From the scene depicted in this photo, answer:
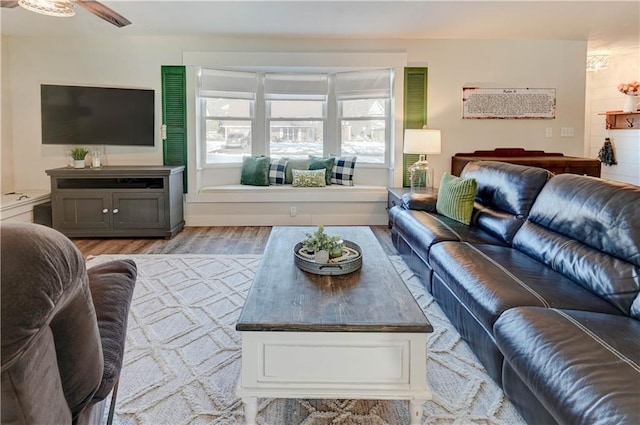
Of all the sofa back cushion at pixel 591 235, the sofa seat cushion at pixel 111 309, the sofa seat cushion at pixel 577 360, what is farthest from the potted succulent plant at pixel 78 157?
the sofa seat cushion at pixel 577 360

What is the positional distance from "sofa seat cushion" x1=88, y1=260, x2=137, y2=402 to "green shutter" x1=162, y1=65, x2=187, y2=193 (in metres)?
3.96

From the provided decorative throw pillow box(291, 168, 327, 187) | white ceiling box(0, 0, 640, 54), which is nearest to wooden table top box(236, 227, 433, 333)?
white ceiling box(0, 0, 640, 54)

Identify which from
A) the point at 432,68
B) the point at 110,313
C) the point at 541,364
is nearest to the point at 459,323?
the point at 541,364

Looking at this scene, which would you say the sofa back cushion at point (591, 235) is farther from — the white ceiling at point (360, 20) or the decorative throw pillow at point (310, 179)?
the decorative throw pillow at point (310, 179)

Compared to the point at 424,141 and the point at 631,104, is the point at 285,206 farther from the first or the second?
the point at 631,104

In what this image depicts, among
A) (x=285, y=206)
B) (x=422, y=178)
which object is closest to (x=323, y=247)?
(x=285, y=206)

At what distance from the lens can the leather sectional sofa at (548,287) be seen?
1343 mm

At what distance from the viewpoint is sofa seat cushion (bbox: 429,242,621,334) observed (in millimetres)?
1926

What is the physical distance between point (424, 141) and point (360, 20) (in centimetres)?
146

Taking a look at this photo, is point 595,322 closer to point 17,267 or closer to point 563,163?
point 17,267

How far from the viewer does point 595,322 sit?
1674 mm

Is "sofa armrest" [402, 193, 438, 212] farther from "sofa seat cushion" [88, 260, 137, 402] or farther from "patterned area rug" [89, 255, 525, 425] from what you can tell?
"sofa seat cushion" [88, 260, 137, 402]

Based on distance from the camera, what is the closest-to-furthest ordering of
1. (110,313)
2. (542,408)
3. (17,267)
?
1. (17,267)
2. (110,313)
3. (542,408)

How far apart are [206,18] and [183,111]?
1.25m
